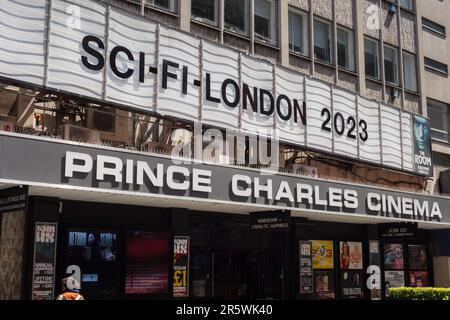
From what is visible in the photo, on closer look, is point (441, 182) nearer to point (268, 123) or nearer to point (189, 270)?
point (268, 123)

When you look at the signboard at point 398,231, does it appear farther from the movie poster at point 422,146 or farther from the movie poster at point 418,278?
the movie poster at point 422,146

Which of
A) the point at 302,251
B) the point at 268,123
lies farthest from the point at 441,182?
the point at 268,123

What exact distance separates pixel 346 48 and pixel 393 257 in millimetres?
8373

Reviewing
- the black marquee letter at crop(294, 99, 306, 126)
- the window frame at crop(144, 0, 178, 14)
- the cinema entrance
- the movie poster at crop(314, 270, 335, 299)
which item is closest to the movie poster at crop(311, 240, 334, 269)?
the movie poster at crop(314, 270, 335, 299)

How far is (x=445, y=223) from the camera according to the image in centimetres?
2244

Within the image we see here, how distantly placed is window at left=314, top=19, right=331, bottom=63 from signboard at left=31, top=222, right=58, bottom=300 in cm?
1292

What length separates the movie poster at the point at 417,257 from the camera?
81.4ft

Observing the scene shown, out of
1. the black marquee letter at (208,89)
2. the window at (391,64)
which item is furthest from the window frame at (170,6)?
the window at (391,64)

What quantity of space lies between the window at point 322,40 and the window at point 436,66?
6.88m

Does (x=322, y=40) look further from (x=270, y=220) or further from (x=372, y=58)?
(x=270, y=220)

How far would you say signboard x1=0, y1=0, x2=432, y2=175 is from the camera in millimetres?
13930

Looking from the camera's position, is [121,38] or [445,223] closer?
[121,38]

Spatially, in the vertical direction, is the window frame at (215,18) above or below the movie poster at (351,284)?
above

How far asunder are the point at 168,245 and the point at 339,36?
1210cm
